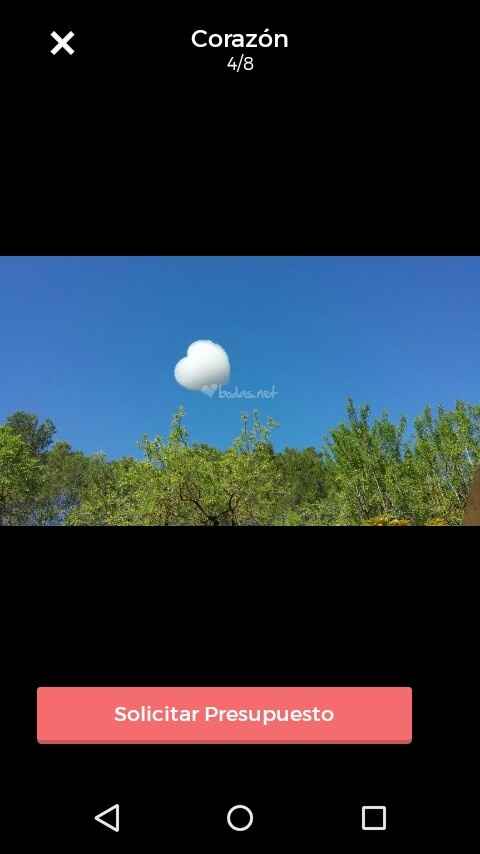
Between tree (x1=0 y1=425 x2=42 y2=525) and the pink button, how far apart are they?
3043 cm

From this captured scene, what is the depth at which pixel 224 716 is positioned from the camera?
8.87 feet

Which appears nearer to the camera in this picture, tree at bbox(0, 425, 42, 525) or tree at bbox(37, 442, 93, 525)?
tree at bbox(0, 425, 42, 525)

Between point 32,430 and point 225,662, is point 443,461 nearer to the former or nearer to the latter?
point 32,430

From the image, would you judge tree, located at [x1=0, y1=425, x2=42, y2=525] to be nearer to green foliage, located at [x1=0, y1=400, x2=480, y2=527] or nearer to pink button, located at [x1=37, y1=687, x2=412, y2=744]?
green foliage, located at [x1=0, y1=400, x2=480, y2=527]

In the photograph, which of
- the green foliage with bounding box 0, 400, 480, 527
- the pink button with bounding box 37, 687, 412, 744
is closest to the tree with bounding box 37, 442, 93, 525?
the green foliage with bounding box 0, 400, 480, 527

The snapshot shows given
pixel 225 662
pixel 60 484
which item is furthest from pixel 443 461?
pixel 225 662

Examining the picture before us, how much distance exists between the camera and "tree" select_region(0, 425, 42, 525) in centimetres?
3172

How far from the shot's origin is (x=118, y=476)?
3212cm
